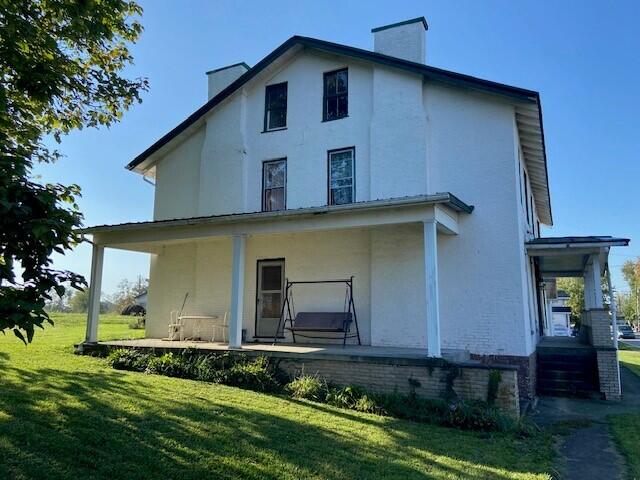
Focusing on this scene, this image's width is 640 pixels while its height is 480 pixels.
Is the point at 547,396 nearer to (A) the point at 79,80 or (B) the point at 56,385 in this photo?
(B) the point at 56,385

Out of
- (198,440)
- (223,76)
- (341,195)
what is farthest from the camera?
(223,76)

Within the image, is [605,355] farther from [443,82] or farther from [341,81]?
[341,81]

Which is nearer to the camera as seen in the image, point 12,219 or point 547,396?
point 12,219

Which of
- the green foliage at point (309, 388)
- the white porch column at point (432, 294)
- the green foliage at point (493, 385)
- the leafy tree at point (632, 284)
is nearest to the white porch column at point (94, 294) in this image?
the green foliage at point (309, 388)

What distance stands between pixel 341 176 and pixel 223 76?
21.3 feet

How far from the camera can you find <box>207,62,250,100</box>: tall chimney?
1625cm

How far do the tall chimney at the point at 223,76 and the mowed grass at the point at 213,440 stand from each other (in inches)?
422

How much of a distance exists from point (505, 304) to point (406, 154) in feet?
13.8

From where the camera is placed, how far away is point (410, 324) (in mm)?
11414

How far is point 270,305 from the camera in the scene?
44.3 ft

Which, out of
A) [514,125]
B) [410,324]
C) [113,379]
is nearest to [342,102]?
[514,125]

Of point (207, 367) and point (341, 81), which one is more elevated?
point (341, 81)

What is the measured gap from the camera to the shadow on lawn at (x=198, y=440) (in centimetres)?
509

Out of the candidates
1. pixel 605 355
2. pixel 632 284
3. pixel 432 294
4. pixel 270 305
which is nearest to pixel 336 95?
pixel 270 305
